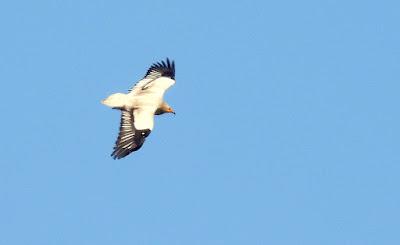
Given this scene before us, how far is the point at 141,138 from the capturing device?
1812 inches

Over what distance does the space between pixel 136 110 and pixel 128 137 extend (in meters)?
1.52

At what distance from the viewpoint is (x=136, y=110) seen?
4706 cm

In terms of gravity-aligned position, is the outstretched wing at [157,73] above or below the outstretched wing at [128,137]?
above

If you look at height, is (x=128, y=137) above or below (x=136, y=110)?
below

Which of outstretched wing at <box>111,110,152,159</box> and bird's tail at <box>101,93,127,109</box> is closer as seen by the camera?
outstretched wing at <box>111,110,152,159</box>

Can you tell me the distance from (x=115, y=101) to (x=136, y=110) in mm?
949

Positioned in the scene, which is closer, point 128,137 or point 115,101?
point 128,137

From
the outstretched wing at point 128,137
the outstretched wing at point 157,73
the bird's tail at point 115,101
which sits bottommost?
the outstretched wing at point 128,137

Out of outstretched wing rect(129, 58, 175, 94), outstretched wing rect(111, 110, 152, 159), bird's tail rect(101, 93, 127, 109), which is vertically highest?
outstretched wing rect(129, 58, 175, 94)

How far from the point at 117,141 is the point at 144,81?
5978 millimetres

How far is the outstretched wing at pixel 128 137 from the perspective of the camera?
4534cm

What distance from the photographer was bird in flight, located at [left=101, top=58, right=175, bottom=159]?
4572 centimetres

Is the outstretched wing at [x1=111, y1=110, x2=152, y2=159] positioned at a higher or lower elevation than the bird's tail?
lower

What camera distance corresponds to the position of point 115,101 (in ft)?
154
